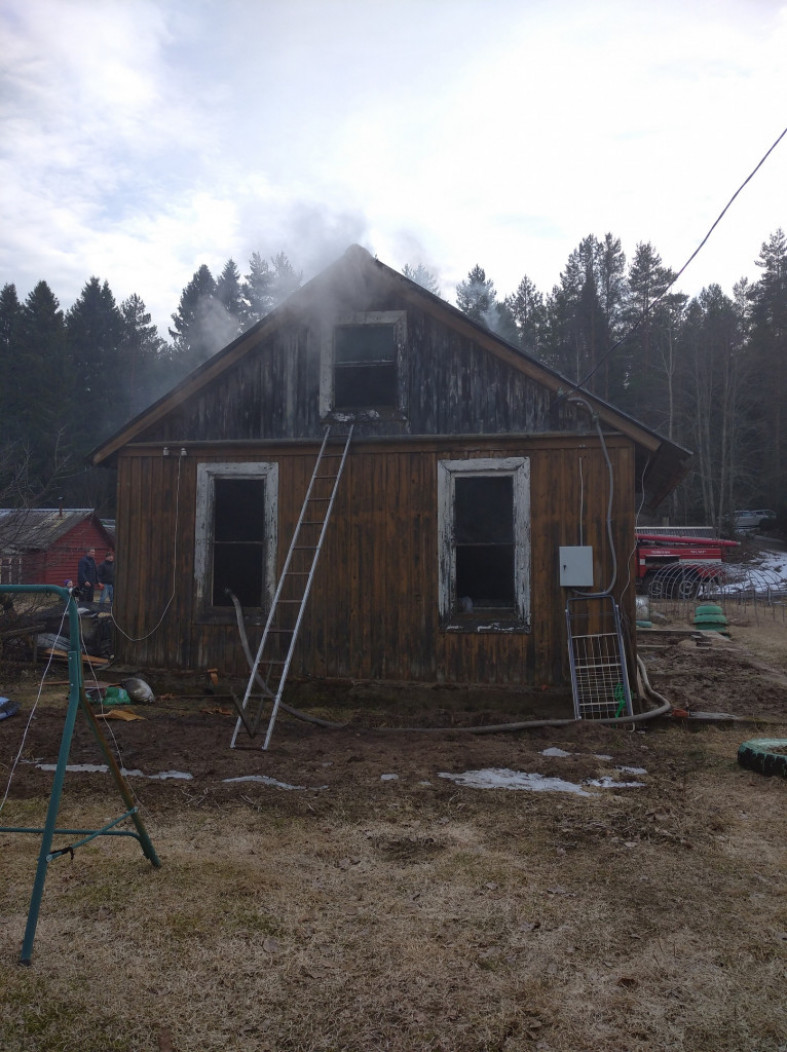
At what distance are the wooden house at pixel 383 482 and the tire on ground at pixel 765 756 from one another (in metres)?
2.48

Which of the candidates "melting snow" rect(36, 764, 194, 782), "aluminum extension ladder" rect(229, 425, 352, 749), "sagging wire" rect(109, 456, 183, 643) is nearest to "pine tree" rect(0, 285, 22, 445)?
"sagging wire" rect(109, 456, 183, 643)

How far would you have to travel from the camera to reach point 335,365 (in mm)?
9625

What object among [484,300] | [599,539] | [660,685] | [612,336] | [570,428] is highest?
[484,300]

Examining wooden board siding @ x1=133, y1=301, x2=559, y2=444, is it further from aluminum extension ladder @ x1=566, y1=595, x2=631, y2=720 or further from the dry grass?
the dry grass

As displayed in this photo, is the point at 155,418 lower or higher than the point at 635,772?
higher

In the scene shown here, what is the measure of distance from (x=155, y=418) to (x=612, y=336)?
144 ft

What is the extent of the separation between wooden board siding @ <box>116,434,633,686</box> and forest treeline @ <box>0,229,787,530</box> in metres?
30.4

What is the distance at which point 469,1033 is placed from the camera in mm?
2816

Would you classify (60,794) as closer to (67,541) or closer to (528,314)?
(67,541)

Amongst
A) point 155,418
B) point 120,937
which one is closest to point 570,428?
point 155,418

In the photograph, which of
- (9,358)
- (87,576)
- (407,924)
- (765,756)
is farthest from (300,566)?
(9,358)

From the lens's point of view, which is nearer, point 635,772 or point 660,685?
point 635,772

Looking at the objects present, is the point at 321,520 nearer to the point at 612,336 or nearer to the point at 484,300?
the point at 612,336

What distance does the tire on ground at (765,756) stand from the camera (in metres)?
6.14
